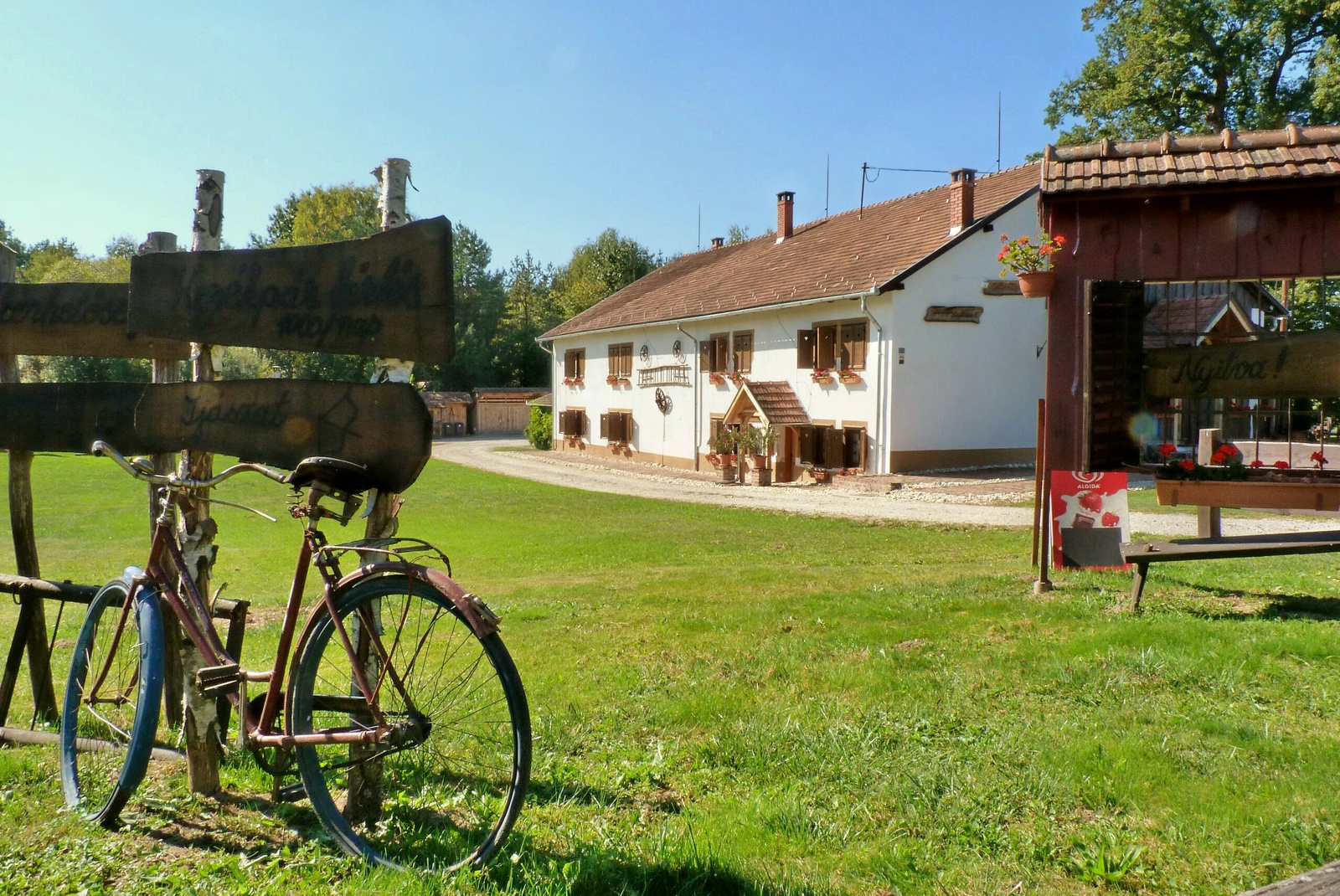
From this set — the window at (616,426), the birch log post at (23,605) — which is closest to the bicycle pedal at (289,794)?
the birch log post at (23,605)

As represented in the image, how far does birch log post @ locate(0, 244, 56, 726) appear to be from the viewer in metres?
4.52

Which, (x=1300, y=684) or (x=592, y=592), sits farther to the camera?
(x=592, y=592)

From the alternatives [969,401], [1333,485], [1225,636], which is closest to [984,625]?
[1225,636]

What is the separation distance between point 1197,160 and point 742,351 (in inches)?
852

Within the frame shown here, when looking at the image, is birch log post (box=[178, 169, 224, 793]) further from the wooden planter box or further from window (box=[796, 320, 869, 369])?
window (box=[796, 320, 869, 369])

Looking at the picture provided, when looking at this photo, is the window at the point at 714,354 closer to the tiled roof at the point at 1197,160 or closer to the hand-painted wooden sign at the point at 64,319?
the tiled roof at the point at 1197,160

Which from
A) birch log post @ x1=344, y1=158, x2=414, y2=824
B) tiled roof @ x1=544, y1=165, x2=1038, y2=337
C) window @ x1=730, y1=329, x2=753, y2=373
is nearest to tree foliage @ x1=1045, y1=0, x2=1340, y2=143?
tiled roof @ x1=544, y1=165, x2=1038, y2=337

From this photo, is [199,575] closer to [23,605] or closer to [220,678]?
[220,678]

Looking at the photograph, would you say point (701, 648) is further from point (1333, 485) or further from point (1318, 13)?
point (1318, 13)

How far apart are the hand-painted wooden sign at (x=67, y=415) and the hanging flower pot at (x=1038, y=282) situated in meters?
6.12

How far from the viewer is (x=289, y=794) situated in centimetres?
331

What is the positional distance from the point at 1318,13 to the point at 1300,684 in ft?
107

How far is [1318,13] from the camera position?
2872 centimetres

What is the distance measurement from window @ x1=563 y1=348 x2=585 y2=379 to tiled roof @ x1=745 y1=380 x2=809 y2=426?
1445 centimetres
